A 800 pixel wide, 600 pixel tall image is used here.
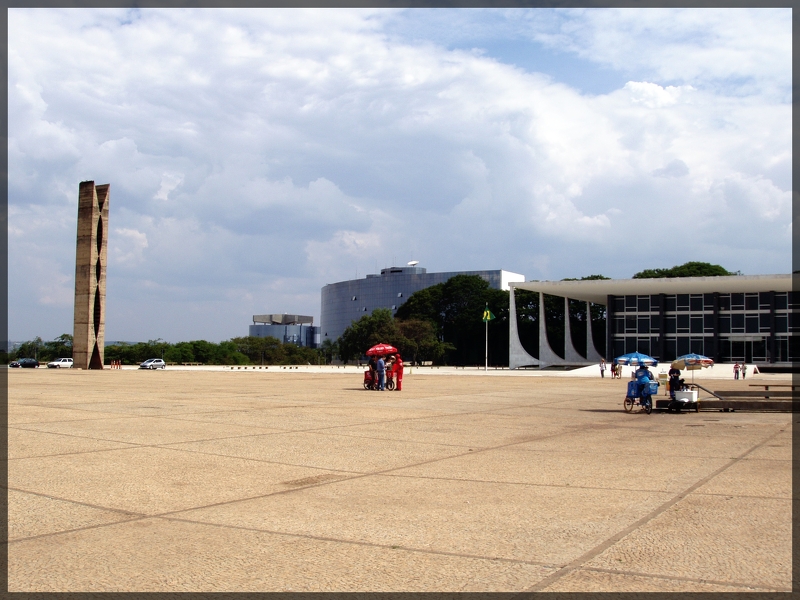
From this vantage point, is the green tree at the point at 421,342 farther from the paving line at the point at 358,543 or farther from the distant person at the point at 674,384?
the paving line at the point at 358,543

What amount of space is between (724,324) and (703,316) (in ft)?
7.35

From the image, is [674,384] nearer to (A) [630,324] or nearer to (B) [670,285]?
(B) [670,285]

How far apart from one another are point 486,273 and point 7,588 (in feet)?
565

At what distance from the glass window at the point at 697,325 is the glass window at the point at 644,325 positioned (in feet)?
15.4

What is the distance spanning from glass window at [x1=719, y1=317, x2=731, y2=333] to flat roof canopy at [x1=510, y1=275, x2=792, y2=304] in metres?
2.88

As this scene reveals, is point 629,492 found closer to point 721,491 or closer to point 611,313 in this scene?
point 721,491

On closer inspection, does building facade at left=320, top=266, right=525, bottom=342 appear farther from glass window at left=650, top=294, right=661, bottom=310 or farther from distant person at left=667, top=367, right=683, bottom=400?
distant person at left=667, top=367, right=683, bottom=400

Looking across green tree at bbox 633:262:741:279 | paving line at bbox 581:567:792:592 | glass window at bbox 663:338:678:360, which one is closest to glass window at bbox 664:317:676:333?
glass window at bbox 663:338:678:360

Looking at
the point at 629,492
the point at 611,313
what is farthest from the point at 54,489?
the point at 611,313

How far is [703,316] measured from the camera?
264 feet

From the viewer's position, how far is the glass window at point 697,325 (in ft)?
265

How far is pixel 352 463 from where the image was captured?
35.9 ft

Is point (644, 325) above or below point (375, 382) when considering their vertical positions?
above

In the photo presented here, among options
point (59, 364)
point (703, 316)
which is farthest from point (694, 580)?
point (59, 364)
